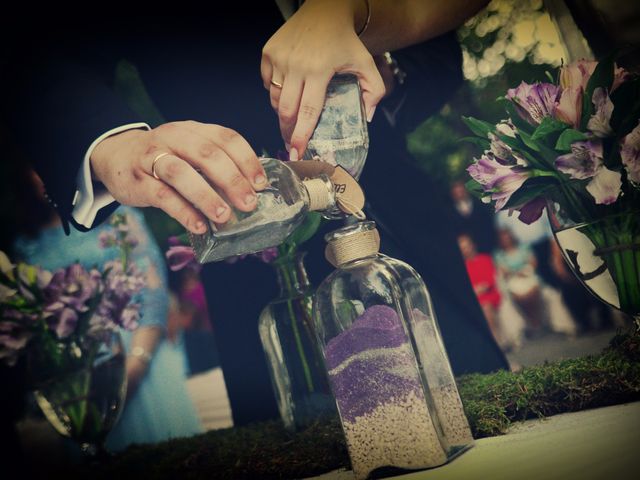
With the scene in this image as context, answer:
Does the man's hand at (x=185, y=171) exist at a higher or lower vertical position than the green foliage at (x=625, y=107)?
higher

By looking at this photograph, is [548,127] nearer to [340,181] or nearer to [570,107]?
[570,107]

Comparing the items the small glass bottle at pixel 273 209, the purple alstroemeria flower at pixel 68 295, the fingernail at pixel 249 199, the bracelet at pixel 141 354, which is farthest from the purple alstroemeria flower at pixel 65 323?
the fingernail at pixel 249 199

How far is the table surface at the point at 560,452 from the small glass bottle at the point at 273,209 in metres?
0.37

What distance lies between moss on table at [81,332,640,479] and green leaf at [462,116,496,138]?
0.37 metres

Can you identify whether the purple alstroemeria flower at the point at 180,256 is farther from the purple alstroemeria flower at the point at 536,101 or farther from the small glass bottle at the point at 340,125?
the purple alstroemeria flower at the point at 536,101

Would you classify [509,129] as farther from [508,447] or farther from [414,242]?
[508,447]

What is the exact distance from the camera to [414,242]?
101cm

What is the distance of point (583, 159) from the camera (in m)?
0.87

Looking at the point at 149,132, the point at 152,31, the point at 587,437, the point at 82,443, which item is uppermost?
the point at 152,31

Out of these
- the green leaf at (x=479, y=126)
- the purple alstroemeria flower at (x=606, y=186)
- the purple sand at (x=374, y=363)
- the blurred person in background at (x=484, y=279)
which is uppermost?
the green leaf at (x=479, y=126)

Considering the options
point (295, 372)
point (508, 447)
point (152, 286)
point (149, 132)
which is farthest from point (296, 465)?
point (149, 132)

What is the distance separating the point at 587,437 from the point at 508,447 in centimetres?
10

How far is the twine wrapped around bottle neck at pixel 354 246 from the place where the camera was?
0.81 meters

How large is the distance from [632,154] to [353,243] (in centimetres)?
44
